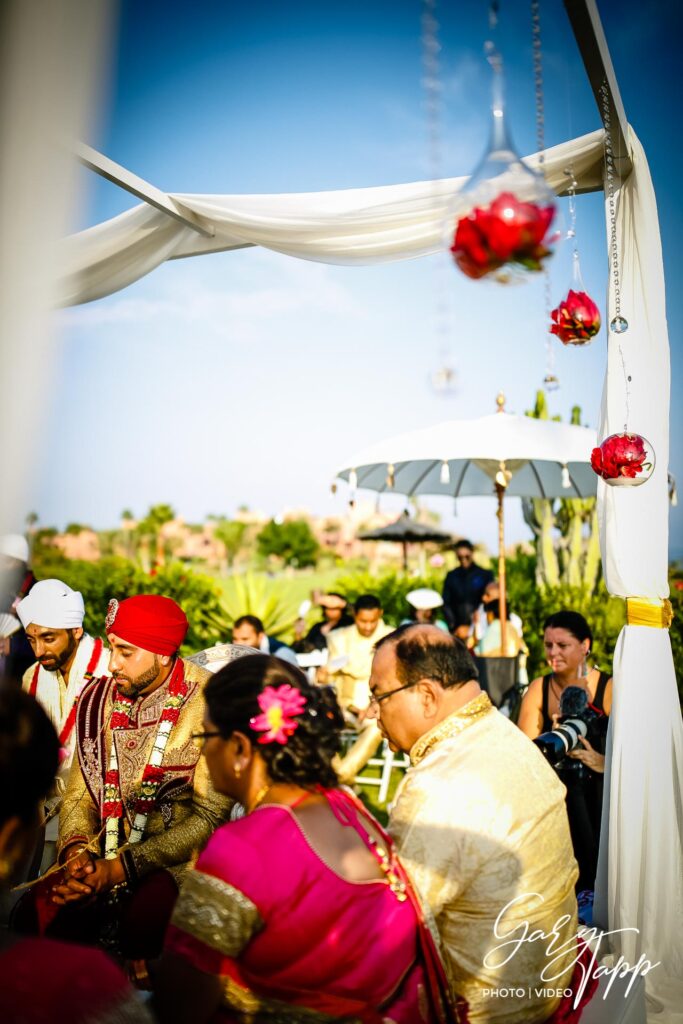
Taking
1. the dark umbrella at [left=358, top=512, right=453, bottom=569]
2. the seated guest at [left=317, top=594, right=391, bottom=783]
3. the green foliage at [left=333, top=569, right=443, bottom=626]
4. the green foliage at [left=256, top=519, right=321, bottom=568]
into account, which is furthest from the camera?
the green foliage at [left=256, top=519, right=321, bottom=568]

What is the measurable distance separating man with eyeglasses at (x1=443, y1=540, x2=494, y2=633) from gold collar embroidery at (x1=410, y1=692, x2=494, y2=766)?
21.9 feet

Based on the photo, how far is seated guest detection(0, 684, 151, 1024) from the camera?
47.9 inches

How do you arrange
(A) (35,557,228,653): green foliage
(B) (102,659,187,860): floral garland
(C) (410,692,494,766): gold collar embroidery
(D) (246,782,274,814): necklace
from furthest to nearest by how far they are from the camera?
1. (A) (35,557,228,653): green foliage
2. (B) (102,659,187,860): floral garland
3. (C) (410,692,494,766): gold collar embroidery
4. (D) (246,782,274,814): necklace

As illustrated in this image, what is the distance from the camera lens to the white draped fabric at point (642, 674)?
343 centimetres

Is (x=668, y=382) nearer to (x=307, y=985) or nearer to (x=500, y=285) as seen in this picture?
(x=500, y=285)

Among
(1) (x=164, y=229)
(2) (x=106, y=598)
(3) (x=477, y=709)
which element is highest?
(1) (x=164, y=229)

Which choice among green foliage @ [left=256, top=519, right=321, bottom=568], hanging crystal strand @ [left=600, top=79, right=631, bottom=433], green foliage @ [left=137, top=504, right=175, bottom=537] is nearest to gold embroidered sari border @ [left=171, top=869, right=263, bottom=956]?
hanging crystal strand @ [left=600, top=79, right=631, bottom=433]

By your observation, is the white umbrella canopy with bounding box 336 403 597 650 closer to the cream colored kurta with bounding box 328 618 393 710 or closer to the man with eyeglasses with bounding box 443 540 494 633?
the man with eyeglasses with bounding box 443 540 494 633

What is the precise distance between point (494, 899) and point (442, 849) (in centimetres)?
23

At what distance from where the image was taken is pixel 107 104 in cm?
138

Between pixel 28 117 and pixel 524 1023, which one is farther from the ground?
pixel 28 117

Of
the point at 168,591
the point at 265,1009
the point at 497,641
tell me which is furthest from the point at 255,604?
the point at 265,1009

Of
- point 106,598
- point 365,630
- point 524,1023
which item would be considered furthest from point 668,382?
point 106,598
